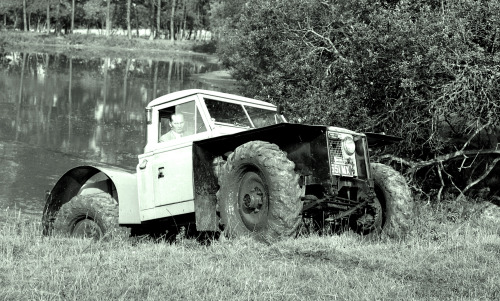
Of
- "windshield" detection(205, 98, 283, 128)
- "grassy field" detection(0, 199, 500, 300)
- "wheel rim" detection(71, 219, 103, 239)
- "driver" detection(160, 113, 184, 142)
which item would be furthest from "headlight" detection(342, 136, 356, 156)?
"wheel rim" detection(71, 219, 103, 239)

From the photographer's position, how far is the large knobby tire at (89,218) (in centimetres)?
963

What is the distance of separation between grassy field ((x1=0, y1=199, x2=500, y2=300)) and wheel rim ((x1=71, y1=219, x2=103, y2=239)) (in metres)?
0.92

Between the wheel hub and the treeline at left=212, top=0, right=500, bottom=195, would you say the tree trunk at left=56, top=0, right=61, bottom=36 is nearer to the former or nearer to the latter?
the treeline at left=212, top=0, right=500, bottom=195

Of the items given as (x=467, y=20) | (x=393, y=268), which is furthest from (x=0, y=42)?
(x=393, y=268)

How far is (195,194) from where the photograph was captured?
8570mm

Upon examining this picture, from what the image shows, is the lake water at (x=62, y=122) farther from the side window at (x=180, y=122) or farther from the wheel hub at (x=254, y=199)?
the wheel hub at (x=254, y=199)

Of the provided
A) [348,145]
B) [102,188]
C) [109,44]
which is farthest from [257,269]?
[109,44]

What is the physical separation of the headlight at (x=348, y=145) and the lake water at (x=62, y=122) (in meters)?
7.37

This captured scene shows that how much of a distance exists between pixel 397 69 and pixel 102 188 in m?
5.69

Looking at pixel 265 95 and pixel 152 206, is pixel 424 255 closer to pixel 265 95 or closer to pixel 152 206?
pixel 152 206

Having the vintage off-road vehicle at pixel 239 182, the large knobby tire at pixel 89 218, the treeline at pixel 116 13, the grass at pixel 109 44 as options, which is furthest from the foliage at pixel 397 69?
the treeline at pixel 116 13

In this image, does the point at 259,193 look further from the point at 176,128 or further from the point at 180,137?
the point at 176,128

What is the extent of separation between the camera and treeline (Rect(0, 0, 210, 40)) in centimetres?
10825

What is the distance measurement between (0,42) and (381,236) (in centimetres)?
6656
